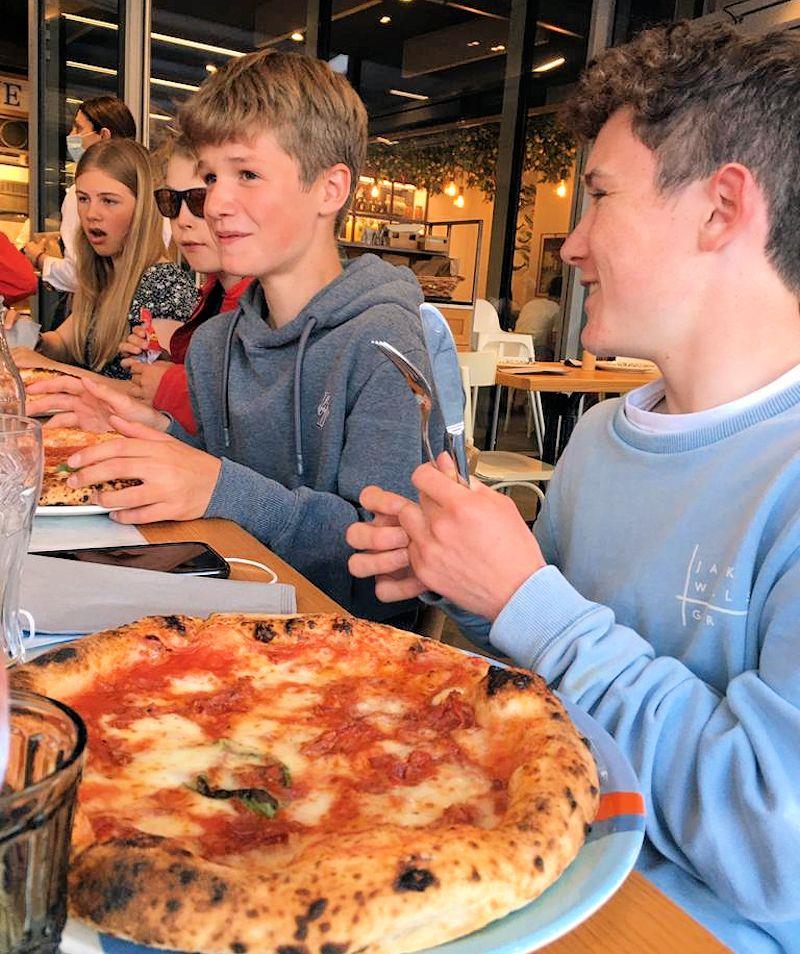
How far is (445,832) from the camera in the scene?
595mm

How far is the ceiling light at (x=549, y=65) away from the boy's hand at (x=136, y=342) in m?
5.00

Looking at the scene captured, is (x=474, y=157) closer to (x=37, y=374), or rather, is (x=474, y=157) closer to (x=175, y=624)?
(x=37, y=374)

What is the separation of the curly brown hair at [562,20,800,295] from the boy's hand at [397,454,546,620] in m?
0.46

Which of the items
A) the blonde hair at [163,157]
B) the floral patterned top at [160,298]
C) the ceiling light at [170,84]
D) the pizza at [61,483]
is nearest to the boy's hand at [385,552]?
the pizza at [61,483]

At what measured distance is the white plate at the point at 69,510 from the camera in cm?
140

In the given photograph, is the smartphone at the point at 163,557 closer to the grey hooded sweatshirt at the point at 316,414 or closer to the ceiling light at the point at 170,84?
the grey hooded sweatshirt at the point at 316,414

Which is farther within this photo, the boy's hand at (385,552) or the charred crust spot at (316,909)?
the boy's hand at (385,552)

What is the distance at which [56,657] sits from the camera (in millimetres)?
806

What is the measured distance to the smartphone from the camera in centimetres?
120

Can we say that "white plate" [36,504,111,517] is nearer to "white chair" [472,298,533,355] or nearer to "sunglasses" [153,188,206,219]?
"sunglasses" [153,188,206,219]

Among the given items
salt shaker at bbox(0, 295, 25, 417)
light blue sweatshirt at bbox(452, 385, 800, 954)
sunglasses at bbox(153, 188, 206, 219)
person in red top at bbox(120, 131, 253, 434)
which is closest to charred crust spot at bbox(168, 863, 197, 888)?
light blue sweatshirt at bbox(452, 385, 800, 954)

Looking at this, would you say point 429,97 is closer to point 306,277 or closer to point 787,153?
point 306,277

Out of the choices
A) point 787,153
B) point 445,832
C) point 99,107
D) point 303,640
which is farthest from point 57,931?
point 99,107

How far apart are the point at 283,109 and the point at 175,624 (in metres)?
1.33
